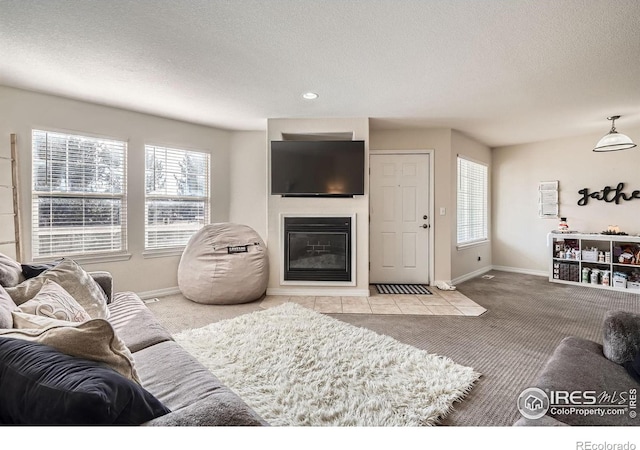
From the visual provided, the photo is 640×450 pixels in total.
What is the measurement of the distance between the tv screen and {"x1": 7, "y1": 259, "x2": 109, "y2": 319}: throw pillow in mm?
2295

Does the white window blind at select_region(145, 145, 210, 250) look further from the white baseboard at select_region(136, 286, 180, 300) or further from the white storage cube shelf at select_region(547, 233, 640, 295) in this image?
the white storage cube shelf at select_region(547, 233, 640, 295)

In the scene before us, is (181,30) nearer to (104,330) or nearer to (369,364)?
(104,330)

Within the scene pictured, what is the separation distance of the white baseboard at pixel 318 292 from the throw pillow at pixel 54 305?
93.8 inches

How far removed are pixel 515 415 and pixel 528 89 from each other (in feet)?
9.38

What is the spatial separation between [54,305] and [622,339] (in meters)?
2.56

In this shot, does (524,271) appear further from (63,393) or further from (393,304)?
(63,393)

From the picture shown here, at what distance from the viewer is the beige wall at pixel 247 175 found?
172 inches

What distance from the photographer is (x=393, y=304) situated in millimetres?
3318

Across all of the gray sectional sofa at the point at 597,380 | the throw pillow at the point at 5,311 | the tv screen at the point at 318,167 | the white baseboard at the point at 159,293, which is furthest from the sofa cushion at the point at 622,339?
the white baseboard at the point at 159,293

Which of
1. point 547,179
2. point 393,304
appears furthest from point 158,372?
point 547,179

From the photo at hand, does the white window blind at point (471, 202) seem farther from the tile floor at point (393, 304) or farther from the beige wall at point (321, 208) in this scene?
the beige wall at point (321, 208)

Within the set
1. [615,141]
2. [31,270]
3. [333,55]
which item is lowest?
[31,270]
